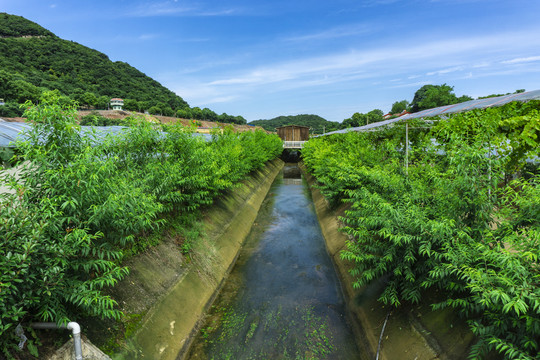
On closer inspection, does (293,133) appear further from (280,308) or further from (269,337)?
(269,337)

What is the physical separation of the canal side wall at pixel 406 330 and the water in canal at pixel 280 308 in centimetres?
42

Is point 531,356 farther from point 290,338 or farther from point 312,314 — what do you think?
point 312,314

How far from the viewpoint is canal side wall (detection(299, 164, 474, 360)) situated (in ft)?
16.6

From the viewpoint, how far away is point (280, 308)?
863 cm

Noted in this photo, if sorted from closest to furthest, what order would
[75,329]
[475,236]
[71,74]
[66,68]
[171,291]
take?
[75,329], [475,236], [171,291], [71,74], [66,68]

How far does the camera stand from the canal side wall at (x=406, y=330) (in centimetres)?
507

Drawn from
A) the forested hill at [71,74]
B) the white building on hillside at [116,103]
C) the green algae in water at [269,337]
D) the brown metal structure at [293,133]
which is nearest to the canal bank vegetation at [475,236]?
the green algae in water at [269,337]

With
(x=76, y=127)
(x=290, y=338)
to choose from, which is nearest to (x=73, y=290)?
(x=76, y=127)

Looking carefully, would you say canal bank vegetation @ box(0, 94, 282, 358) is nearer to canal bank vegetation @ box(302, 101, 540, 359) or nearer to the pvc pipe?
the pvc pipe

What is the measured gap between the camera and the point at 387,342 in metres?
6.22

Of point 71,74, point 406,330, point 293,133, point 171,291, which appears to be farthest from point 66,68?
point 406,330

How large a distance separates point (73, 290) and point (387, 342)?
6.04 meters

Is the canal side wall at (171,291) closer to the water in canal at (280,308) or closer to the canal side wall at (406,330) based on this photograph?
the water in canal at (280,308)

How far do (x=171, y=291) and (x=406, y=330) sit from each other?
5656mm
